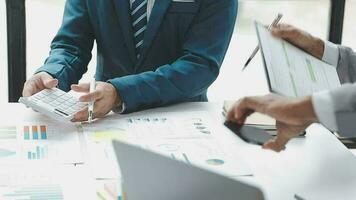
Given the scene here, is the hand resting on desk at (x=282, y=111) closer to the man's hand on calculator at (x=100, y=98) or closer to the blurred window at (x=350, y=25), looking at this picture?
the man's hand on calculator at (x=100, y=98)

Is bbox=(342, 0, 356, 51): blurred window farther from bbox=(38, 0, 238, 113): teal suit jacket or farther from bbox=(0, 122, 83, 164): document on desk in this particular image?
bbox=(0, 122, 83, 164): document on desk

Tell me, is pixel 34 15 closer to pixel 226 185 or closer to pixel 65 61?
pixel 65 61

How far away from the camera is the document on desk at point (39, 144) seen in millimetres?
1283

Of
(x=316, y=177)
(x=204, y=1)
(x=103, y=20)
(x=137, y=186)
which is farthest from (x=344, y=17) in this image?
(x=137, y=186)

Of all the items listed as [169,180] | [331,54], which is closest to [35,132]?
[169,180]

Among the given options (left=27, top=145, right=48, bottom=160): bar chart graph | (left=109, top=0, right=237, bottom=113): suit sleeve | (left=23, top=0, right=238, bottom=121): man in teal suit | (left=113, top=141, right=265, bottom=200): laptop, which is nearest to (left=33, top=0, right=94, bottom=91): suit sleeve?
(left=23, top=0, right=238, bottom=121): man in teal suit

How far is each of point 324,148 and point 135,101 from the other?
0.50 meters

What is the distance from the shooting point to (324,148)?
56.6 inches

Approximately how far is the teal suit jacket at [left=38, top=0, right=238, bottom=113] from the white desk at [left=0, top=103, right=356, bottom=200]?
163 millimetres

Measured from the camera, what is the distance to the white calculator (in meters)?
1.46

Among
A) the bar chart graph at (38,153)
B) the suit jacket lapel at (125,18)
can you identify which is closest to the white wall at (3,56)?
the suit jacket lapel at (125,18)

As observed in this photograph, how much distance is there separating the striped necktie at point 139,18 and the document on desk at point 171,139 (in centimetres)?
28

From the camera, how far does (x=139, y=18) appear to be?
1.72 meters

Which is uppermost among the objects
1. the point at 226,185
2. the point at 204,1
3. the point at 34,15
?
the point at 204,1
